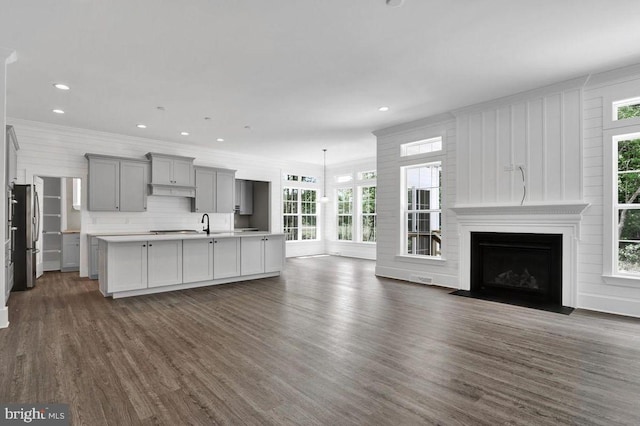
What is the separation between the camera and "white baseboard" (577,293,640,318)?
402 centimetres

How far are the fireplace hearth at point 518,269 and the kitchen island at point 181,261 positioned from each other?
11.7 ft

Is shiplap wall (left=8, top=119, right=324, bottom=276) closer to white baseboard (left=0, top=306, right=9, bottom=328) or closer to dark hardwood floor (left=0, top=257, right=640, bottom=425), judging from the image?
dark hardwood floor (left=0, top=257, right=640, bottom=425)

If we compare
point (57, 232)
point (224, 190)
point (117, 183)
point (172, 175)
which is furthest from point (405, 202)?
point (57, 232)

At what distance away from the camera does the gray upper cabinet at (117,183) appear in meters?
6.59

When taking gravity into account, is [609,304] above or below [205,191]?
below

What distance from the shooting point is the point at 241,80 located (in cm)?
437

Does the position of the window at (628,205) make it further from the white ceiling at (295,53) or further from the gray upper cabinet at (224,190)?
the gray upper cabinet at (224,190)

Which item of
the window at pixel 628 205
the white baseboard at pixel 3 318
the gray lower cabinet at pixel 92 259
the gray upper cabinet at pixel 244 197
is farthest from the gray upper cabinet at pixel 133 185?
the window at pixel 628 205

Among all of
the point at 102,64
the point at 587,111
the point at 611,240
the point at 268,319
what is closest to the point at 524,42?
the point at 587,111

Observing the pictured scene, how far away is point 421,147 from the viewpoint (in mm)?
6406

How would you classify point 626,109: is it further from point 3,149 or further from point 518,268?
point 3,149

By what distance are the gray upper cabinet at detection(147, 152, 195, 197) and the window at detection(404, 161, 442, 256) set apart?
15.9 feet

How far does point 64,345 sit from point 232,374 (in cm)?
180

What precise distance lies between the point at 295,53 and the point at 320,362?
3.13 meters
